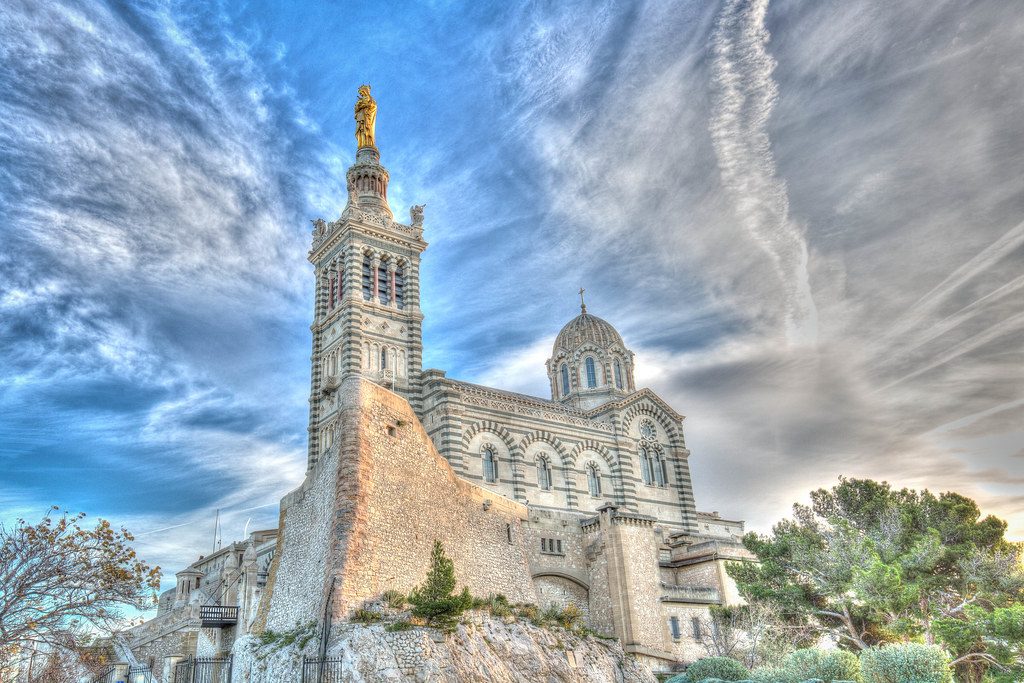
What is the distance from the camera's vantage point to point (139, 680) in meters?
28.2

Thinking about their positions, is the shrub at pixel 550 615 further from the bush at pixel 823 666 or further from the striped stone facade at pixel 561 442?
Result: the bush at pixel 823 666

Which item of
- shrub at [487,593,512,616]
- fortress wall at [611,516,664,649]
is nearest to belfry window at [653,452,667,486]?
fortress wall at [611,516,664,649]

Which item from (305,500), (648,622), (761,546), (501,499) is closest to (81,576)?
(305,500)

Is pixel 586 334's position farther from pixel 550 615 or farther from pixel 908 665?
pixel 908 665

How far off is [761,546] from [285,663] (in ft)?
65.8

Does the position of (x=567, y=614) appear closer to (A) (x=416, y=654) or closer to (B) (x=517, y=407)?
(A) (x=416, y=654)

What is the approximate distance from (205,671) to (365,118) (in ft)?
122

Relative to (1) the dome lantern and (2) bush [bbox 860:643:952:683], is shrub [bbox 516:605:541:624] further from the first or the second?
(1) the dome lantern

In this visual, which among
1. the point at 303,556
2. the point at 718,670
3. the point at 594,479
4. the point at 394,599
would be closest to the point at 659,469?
the point at 594,479

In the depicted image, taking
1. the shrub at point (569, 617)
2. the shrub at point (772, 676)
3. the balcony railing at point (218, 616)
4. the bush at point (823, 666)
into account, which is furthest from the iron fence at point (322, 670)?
the bush at point (823, 666)

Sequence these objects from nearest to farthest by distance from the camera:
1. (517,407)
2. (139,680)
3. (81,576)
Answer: (81,576)
(139,680)
(517,407)

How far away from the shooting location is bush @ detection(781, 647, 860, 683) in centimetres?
2672

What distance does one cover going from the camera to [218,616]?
2750 cm

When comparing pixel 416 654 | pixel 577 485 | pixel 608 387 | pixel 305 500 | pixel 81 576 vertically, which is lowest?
pixel 416 654
